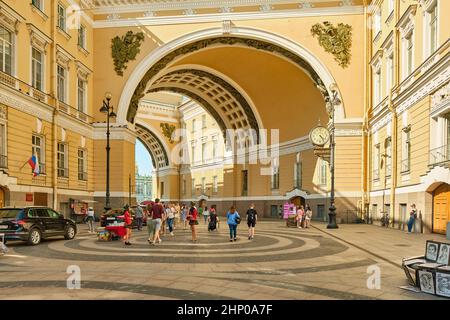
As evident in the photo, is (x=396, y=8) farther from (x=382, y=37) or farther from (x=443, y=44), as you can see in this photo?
(x=443, y=44)

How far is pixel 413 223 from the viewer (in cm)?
2244

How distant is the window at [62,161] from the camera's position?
2977cm

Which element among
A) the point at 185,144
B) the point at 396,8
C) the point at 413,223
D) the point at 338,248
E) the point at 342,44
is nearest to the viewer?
the point at 338,248

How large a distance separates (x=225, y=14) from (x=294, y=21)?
508 cm

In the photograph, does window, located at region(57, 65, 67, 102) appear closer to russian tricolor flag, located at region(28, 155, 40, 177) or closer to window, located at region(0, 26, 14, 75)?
window, located at region(0, 26, 14, 75)

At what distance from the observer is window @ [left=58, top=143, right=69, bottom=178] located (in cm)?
2977

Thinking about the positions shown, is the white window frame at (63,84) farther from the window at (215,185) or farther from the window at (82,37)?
the window at (215,185)

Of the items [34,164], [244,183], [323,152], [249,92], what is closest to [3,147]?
[34,164]

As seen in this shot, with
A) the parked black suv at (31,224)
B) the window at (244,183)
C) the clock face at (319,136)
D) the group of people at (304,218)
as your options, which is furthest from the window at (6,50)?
the window at (244,183)

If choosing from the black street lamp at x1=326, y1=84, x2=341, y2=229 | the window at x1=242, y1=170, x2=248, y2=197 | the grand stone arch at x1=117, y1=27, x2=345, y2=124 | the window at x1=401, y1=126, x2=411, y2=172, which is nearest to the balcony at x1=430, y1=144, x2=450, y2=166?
the window at x1=401, y1=126, x2=411, y2=172

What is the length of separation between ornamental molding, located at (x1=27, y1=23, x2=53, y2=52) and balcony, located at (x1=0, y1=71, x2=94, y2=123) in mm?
2623

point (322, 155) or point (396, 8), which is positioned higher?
point (396, 8)

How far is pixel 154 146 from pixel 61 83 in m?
39.0
